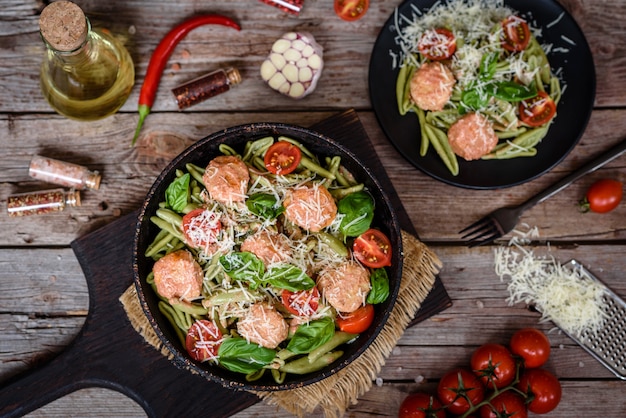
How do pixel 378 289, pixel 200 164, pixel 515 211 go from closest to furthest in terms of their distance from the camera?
pixel 378 289 → pixel 200 164 → pixel 515 211

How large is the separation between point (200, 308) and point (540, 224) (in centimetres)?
184

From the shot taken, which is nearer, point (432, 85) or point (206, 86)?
point (432, 85)

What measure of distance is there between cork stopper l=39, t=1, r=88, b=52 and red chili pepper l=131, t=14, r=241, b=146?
489 mm

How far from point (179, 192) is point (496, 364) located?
1.76 metres

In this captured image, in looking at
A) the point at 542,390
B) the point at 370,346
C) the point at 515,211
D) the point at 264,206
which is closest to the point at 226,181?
the point at 264,206

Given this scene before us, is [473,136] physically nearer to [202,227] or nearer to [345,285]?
[345,285]

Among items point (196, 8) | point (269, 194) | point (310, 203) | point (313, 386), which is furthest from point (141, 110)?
point (313, 386)

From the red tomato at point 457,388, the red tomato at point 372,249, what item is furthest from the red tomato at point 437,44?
the red tomato at point 457,388

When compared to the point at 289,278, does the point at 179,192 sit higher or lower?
higher

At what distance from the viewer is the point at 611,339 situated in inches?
120

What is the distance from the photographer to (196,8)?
3.11 m

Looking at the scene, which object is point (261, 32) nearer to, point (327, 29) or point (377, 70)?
point (327, 29)

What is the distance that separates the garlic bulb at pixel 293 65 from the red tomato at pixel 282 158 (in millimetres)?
522

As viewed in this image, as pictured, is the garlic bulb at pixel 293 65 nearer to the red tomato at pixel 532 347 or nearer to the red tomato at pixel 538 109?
the red tomato at pixel 538 109
